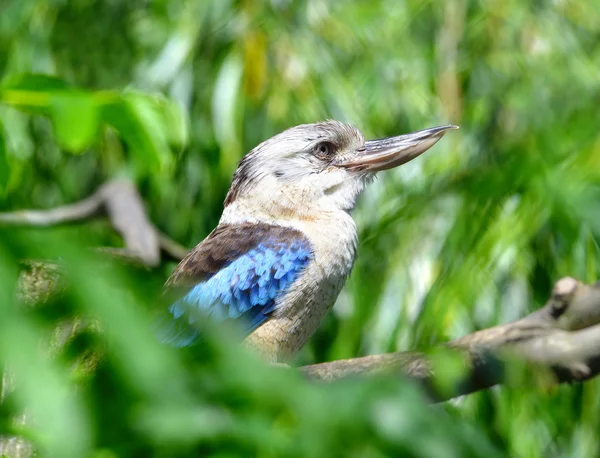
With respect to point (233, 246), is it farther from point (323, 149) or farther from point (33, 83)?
point (33, 83)

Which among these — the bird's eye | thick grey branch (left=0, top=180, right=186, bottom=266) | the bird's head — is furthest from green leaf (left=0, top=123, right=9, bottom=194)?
thick grey branch (left=0, top=180, right=186, bottom=266)

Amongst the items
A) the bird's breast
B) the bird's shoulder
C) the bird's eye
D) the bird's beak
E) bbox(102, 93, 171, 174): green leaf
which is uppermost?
bbox(102, 93, 171, 174): green leaf

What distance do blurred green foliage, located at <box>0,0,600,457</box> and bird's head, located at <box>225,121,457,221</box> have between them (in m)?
0.18

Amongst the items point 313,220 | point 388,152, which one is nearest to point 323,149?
point 388,152

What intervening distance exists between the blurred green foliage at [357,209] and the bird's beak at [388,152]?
A: 161 mm

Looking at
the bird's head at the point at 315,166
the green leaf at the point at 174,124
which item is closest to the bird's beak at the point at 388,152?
the bird's head at the point at 315,166

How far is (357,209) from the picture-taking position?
12.9 ft

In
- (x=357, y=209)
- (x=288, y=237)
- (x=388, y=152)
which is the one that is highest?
(x=388, y=152)

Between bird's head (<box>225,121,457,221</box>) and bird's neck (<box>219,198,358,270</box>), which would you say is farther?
bird's head (<box>225,121,457,221</box>)

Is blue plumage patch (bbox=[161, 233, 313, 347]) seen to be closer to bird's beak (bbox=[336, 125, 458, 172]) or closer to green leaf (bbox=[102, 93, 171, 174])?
bird's beak (bbox=[336, 125, 458, 172])

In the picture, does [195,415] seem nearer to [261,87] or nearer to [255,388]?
[255,388]

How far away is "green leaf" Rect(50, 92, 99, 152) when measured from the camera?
211cm

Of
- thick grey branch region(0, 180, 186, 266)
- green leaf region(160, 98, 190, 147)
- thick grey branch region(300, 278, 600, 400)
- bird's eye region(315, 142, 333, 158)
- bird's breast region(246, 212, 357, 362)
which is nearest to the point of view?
Answer: thick grey branch region(300, 278, 600, 400)

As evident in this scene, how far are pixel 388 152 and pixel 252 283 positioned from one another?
2.30 feet
